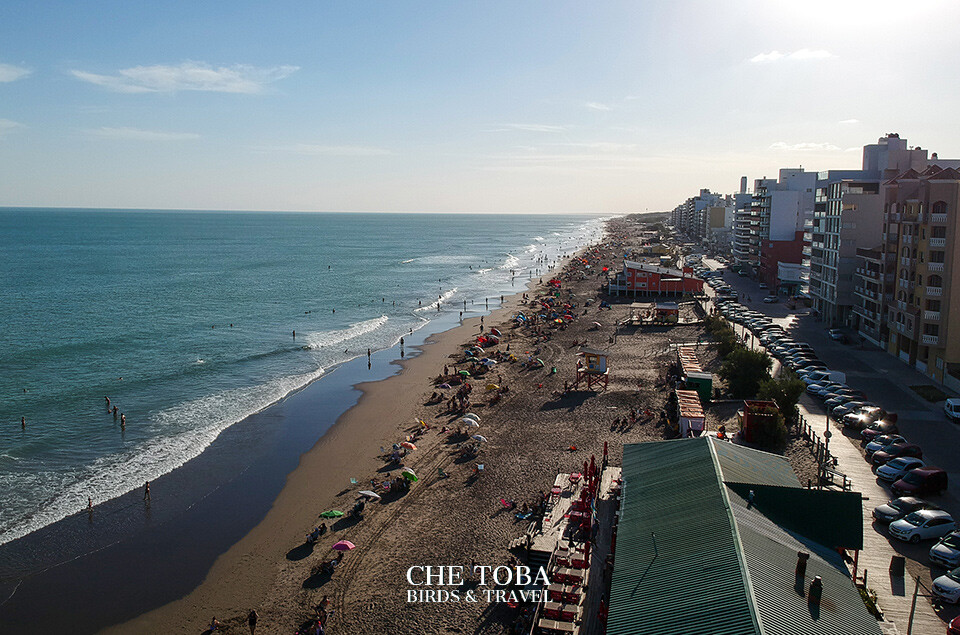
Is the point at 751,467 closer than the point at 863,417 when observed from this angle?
Yes

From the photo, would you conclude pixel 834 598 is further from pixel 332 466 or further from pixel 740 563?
pixel 332 466

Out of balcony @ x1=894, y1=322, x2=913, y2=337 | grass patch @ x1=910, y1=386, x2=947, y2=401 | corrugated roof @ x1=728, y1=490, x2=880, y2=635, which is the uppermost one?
balcony @ x1=894, y1=322, x2=913, y2=337

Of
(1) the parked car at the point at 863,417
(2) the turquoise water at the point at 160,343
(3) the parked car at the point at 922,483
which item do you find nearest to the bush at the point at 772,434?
(1) the parked car at the point at 863,417

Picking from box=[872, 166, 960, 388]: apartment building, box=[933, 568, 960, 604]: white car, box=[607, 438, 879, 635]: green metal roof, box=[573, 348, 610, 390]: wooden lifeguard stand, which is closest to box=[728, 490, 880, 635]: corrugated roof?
box=[607, 438, 879, 635]: green metal roof

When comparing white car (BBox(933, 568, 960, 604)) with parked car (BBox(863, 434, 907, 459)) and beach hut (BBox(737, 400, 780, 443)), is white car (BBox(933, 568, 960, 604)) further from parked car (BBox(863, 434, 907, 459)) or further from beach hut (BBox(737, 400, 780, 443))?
beach hut (BBox(737, 400, 780, 443))

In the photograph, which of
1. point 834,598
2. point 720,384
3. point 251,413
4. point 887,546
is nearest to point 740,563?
point 834,598

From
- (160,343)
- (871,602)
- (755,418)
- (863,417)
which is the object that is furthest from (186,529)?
(160,343)

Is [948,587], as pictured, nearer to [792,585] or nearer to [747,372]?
[792,585]
